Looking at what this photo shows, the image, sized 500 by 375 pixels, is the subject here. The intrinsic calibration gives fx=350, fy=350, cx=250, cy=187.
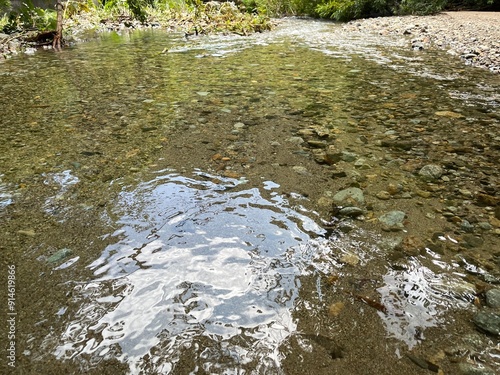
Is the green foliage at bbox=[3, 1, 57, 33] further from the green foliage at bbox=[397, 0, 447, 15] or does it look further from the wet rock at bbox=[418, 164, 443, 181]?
the green foliage at bbox=[397, 0, 447, 15]

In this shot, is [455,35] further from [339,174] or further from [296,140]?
[339,174]

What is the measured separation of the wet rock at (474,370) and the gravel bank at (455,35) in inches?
226

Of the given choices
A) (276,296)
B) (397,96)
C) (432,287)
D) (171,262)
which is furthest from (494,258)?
(397,96)

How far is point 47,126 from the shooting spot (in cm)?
352

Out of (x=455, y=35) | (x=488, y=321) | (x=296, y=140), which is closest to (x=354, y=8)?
(x=455, y=35)

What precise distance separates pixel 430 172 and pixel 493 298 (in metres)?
1.24

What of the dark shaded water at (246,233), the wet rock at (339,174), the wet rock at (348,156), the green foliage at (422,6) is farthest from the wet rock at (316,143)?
the green foliage at (422,6)

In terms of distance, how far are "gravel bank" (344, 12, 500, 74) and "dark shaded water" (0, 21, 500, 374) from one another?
2.55 metres

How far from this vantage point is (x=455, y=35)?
→ 8891 mm

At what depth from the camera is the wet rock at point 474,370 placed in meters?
1.20

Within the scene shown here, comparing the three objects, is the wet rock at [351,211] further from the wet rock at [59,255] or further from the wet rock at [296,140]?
the wet rock at [59,255]

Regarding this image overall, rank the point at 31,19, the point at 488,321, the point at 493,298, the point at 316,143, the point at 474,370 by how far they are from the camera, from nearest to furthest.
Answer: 1. the point at 474,370
2. the point at 488,321
3. the point at 493,298
4. the point at 316,143
5. the point at 31,19

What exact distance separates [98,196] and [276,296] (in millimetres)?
1394

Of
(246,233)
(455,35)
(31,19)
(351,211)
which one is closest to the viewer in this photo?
(246,233)
